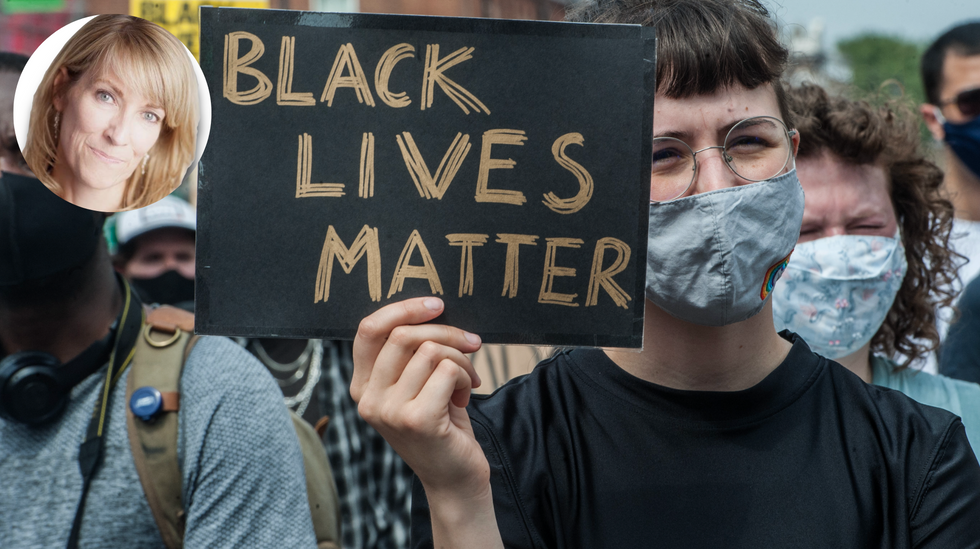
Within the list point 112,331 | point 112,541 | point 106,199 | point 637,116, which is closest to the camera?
point 637,116

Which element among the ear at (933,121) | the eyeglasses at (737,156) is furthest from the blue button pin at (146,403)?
the ear at (933,121)

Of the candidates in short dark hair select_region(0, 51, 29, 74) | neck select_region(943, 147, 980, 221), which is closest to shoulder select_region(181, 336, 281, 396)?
short dark hair select_region(0, 51, 29, 74)

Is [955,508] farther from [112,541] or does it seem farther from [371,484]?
[371,484]

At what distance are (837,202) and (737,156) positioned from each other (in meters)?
1.21

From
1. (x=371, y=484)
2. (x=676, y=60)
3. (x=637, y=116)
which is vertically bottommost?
(x=371, y=484)

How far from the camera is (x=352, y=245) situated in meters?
1.53

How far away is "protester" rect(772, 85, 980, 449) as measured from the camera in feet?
9.05

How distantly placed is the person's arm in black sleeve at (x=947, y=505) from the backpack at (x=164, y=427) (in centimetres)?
165

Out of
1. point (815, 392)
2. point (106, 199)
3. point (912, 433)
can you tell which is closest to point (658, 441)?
point (815, 392)

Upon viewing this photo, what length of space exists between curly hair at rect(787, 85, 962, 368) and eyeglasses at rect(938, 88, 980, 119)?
166 centimetres

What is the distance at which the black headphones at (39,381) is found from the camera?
2244mm

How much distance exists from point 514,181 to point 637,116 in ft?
0.81

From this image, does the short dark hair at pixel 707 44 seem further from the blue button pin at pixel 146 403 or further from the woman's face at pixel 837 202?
the blue button pin at pixel 146 403

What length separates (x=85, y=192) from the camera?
1.65 meters
